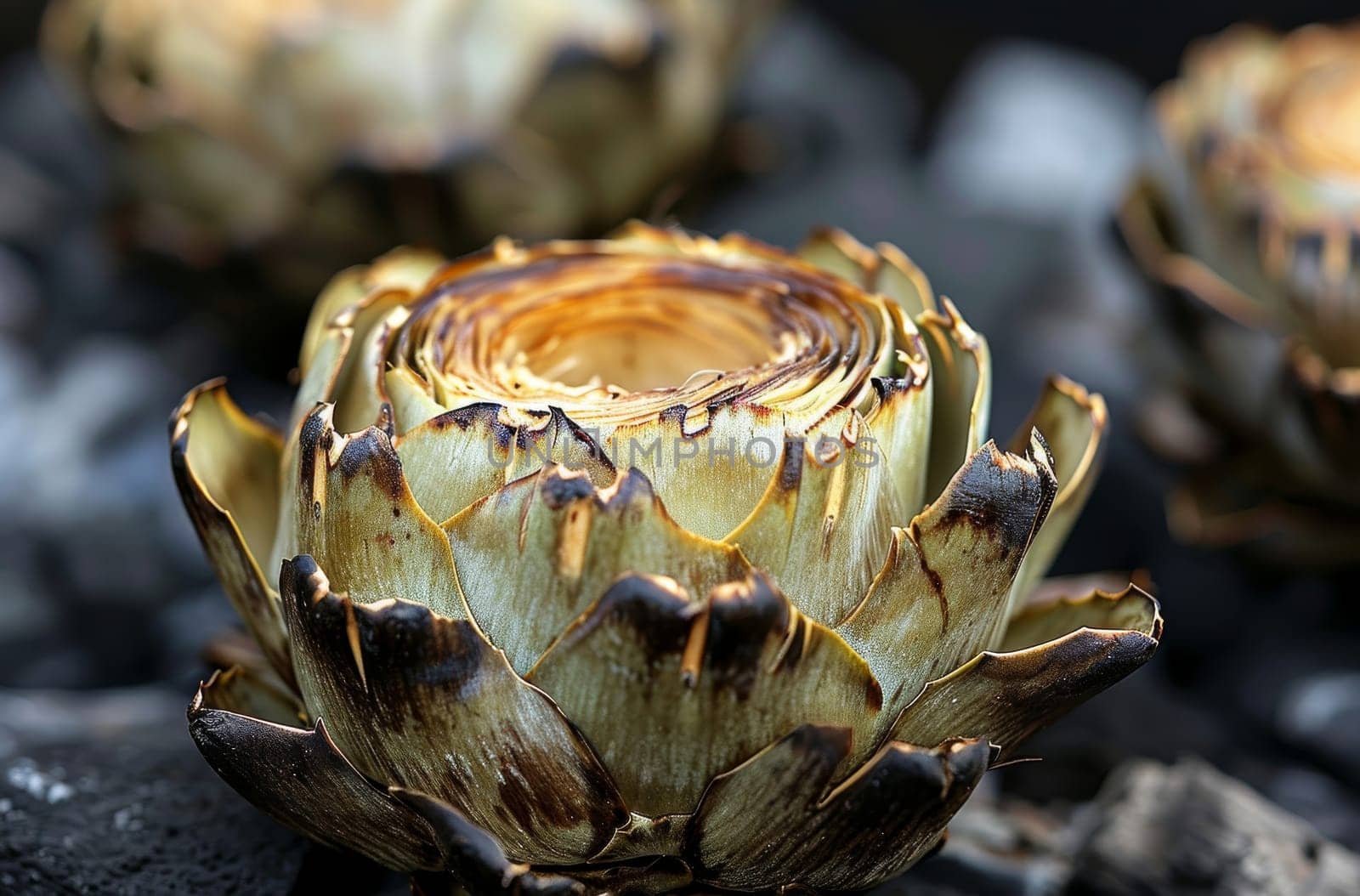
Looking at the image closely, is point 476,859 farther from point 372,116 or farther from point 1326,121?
point 1326,121

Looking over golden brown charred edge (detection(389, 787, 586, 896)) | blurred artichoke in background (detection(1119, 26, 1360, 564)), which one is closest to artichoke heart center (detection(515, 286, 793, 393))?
golden brown charred edge (detection(389, 787, 586, 896))

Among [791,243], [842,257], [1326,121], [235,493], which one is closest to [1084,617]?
[842,257]

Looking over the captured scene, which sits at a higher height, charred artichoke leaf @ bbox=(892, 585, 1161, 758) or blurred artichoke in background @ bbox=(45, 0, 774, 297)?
blurred artichoke in background @ bbox=(45, 0, 774, 297)

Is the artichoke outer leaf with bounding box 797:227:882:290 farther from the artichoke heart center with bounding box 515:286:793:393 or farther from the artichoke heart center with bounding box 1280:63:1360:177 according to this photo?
the artichoke heart center with bounding box 1280:63:1360:177

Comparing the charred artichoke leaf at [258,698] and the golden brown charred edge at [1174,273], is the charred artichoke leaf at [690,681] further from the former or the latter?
the golden brown charred edge at [1174,273]

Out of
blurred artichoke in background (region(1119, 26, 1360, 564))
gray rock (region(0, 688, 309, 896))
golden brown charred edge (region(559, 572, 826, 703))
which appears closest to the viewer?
golden brown charred edge (region(559, 572, 826, 703))

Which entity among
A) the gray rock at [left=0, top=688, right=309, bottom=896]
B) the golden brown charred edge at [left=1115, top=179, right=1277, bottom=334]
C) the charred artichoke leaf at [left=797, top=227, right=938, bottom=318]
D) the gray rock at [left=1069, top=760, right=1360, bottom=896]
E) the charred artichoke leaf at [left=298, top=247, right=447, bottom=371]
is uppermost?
the charred artichoke leaf at [left=298, top=247, right=447, bottom=371]

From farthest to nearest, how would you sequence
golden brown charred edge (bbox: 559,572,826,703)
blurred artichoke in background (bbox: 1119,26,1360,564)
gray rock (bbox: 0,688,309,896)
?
1. blurred artichoke in background (bbox: 1119,26,1360,564)
2. gray rock (bbox: 0,688,309,896)
3. golden brown charred edge (bbox: 559,572,826,703)
